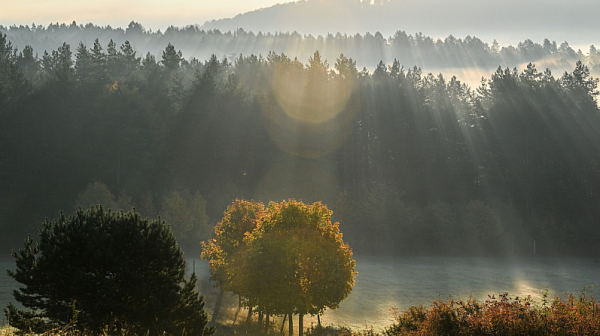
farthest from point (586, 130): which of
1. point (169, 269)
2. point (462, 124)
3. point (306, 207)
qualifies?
point (169, 269)

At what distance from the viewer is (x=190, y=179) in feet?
264

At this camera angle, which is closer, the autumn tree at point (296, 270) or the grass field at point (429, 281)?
the autumn tree at point (296, 270)

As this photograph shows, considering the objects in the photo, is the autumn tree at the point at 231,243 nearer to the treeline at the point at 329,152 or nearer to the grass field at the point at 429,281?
the grass field at the point at 429,281

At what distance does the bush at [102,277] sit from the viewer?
18297mm

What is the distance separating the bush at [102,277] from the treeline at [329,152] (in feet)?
170

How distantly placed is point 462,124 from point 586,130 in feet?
69.4

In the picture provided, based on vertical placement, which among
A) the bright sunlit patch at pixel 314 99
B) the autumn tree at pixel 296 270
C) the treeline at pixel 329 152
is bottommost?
the autumn tree at pixel 296 270

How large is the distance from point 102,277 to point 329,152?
230 feet

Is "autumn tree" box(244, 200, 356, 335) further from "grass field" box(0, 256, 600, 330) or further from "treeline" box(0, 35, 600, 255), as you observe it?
"treeline" box(0, 35, 600, 255)

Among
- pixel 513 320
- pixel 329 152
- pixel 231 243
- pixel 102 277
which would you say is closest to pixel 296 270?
pixel 231 243

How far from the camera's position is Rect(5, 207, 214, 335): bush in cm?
1830

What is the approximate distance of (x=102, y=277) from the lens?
18609mm

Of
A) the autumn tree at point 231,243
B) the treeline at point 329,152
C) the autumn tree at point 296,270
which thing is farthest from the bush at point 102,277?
the treeline at point 329,152

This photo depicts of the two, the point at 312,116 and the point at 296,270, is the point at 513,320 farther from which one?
the point at 312,116
